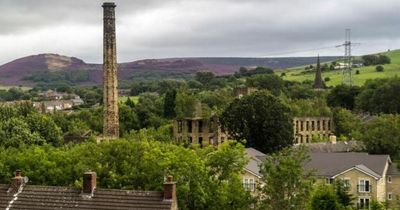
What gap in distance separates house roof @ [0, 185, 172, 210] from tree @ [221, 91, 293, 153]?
59.3 metres

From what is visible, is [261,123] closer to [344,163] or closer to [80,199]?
[344,163]

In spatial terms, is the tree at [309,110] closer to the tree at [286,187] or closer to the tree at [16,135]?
the tree at [16,135]

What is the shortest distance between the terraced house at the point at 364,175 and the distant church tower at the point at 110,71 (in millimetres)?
31374

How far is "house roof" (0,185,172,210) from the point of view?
34.3 meters

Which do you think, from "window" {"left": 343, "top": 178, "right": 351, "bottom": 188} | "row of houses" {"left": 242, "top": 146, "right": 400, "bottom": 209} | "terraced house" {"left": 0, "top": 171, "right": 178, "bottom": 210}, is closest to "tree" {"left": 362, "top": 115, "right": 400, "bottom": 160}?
"row of houses" {"left": 242, "top": 146, "right": 400, "bottom": 209}

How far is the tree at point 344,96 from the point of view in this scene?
16388cm

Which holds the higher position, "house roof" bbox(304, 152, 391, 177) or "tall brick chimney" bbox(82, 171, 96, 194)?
"tall brick chimney" bbox(82, 171, 96, 194)

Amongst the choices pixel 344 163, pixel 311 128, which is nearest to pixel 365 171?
pixel 344 163

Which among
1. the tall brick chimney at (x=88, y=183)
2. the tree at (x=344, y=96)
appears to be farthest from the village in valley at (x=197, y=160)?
the tree at (x=344, y=96)

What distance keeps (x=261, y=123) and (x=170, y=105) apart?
53070mm

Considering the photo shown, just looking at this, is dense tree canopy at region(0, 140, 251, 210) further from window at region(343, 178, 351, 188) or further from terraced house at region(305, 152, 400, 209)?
terraced house at region(305, 152, 400, 209)

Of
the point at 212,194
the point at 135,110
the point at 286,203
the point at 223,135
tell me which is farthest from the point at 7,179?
the point at 135,110

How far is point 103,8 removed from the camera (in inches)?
3794

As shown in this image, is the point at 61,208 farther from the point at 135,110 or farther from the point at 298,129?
the point at 135,110
